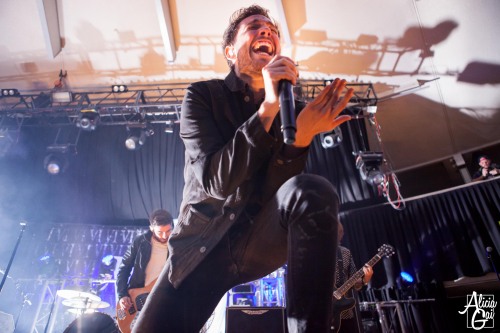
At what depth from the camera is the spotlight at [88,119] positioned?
795 centimetres

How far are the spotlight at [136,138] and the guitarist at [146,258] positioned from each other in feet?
13.2

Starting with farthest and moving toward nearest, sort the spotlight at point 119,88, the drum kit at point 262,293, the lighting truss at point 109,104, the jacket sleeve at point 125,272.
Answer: the lighting truss at point 109,104 → the spotlight at point 119,88 → the drum kit at point 262,293 → the jacket sleeve at point 125,272

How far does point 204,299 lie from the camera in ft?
3.91

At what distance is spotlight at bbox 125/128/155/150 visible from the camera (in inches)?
322

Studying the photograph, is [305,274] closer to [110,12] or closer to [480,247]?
[480,247]

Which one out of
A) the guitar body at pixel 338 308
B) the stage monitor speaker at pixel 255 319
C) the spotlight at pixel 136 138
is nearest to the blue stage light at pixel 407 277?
the guitar body at pixel 338 308

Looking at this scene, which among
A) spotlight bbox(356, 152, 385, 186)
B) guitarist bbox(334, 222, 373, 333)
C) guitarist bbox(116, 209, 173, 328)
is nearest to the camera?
guitarist bbox(334, 222, 373, 333)

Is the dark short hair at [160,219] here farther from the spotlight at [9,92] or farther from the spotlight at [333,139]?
the spotlight at [9,92]

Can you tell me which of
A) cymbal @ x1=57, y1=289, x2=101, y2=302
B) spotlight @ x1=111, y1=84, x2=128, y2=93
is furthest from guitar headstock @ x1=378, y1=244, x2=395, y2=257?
spotlight @ x1=111, y1=84, x2=128, y2=93

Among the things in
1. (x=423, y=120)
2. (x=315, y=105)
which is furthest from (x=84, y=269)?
(x=423, y=120)

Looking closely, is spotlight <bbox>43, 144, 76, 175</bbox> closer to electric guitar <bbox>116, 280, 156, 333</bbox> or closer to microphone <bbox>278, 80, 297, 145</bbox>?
electric guitar <bbox>116, 280, 156, 333</bbox>

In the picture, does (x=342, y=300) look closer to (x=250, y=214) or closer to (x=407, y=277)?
(x=250, y=214)

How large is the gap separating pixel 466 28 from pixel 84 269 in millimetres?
9987

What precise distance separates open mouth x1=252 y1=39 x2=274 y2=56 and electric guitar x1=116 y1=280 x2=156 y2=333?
11.7 feet
